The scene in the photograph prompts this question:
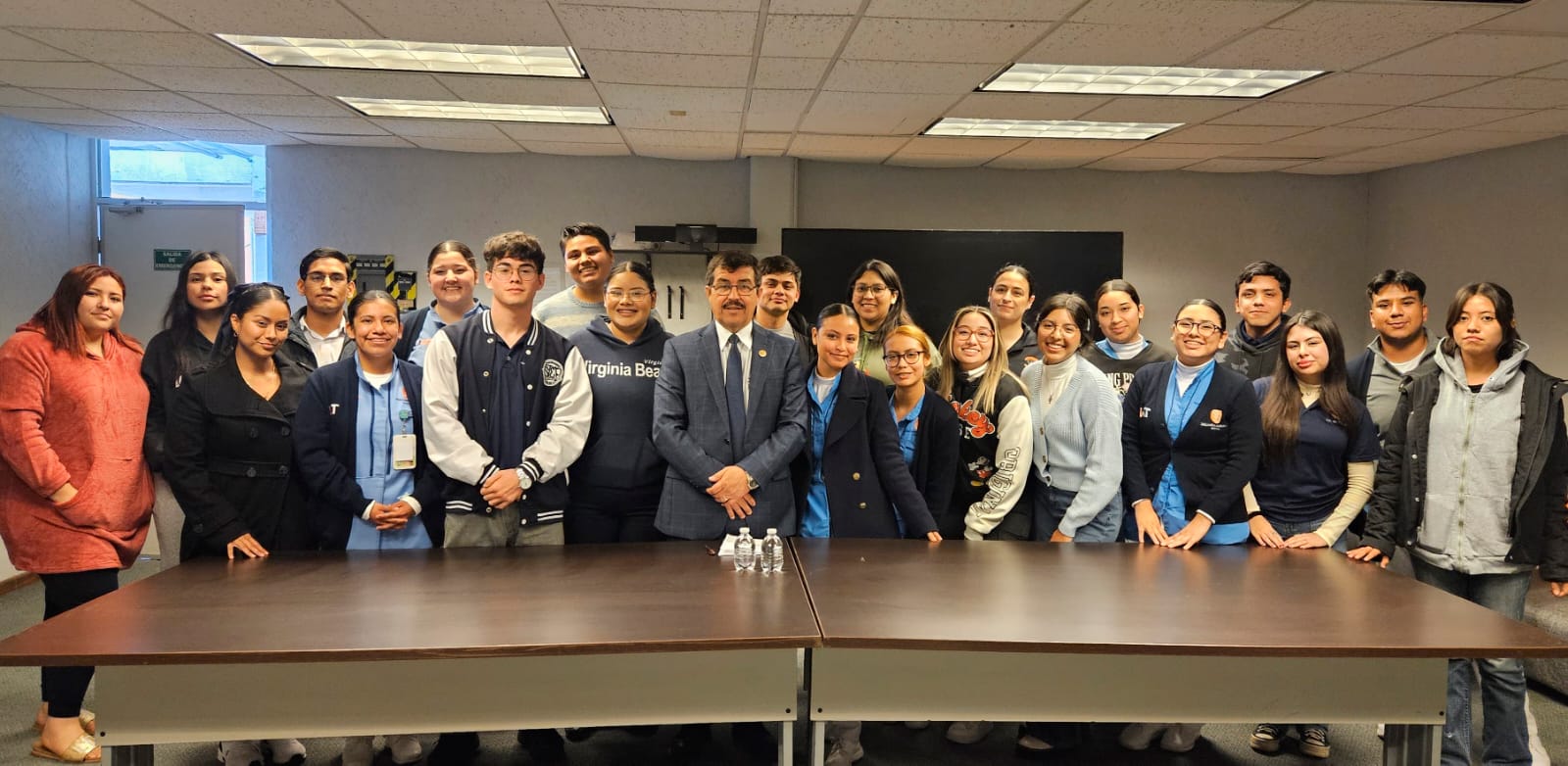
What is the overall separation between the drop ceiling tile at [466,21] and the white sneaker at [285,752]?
2.70m

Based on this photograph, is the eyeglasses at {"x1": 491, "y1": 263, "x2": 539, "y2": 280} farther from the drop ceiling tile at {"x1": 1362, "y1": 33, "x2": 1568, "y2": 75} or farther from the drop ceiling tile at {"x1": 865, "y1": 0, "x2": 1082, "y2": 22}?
the drop ceiling tile at {"x1": 1362, "y1": 33, "x2": 1568, "y2": 75}

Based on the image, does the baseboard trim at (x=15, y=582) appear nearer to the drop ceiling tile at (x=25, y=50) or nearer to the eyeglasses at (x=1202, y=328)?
the drop ceiling tile at (x=25, y=50)

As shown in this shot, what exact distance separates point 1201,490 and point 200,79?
5102 mm

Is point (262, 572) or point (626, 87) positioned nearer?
point (262, 572)

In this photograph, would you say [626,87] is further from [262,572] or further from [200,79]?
[262,572]

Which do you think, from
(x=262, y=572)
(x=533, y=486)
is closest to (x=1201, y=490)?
(x=533, y=486)

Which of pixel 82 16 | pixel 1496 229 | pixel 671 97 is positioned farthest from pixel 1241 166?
pixel 82 16

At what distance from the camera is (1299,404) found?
3.25 meters

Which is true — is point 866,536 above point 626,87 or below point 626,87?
below

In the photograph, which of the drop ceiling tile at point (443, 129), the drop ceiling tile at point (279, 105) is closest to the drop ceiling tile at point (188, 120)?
the drop ceiling tile at point (279, 105)

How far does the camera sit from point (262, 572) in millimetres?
2555

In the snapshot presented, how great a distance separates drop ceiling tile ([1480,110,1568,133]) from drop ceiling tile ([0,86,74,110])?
326 inches

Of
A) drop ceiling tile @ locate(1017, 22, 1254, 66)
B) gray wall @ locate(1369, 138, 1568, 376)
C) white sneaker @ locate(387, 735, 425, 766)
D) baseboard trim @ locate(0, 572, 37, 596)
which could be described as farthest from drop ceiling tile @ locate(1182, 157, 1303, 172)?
baseboard trim @ locate(0, 572, 37, 596)

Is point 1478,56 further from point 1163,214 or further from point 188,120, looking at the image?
point 188,120
